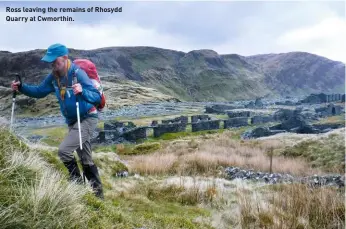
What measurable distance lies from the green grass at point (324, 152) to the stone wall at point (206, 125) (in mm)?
32735

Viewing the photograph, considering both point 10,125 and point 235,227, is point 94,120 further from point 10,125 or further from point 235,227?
point 235,227

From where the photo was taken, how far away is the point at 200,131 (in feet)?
201

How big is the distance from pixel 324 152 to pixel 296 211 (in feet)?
63.4

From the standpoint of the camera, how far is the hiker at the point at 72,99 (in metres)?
6.57

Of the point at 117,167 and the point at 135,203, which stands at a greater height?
the point at 135,203

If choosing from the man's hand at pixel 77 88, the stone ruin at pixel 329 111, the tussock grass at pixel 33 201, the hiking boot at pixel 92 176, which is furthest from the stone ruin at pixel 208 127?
the tussock grass at pixel 33 201

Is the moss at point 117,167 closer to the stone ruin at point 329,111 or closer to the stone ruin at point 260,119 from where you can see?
A: the stone ruin at point 260,119

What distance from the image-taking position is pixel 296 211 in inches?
316

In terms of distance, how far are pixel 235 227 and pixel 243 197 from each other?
1148mm

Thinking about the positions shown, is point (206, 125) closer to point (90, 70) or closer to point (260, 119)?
point (260, 119)

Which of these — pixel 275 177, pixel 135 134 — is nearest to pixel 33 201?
pixel 275 177

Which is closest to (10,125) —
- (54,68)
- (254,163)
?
(54,68)

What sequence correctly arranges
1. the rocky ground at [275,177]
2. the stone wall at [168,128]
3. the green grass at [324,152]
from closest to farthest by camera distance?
the rocky ground at [275,177] → the green grass at [324,152] → the stone wall at [168,128]

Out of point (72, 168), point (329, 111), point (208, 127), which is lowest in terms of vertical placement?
point (208, 127)
